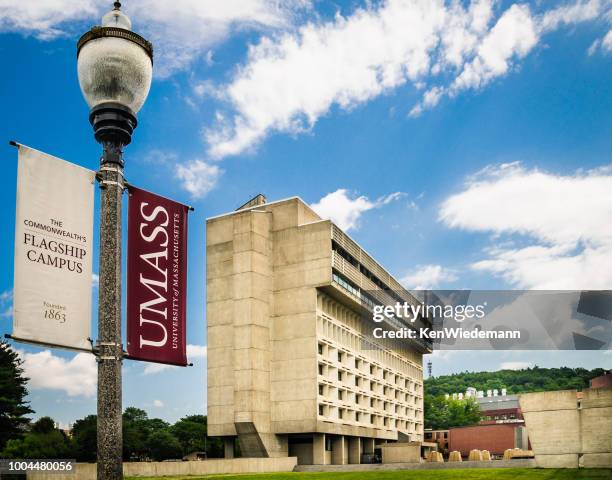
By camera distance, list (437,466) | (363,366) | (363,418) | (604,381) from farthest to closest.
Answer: (363,366) < (363,418) < (604,381) < (437,466)

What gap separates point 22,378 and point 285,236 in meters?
32.2

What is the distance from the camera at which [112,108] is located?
2219 cm

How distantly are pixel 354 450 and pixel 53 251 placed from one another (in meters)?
71.7

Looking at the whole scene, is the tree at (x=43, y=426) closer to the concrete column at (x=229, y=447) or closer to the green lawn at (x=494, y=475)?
the concrete column at (x=229, y=447)

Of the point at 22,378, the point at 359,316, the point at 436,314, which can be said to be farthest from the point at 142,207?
the point at 436,314

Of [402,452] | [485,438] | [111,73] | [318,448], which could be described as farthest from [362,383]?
[111,73]

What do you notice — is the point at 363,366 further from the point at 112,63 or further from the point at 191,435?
the point at 112,63

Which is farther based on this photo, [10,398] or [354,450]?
[354,450]

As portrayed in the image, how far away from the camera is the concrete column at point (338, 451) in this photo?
80.0 meters

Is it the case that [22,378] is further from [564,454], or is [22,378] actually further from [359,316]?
[564,454]

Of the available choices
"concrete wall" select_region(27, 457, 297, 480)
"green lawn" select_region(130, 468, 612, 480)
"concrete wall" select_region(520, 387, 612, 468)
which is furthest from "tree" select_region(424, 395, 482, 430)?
"concrete wall" select_region(520, 387, 612, 468)

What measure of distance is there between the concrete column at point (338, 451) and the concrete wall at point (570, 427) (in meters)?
42.8

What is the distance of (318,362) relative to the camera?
74.4 metres

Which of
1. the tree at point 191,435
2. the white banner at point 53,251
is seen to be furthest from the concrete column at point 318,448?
the white banner at point 53,251
